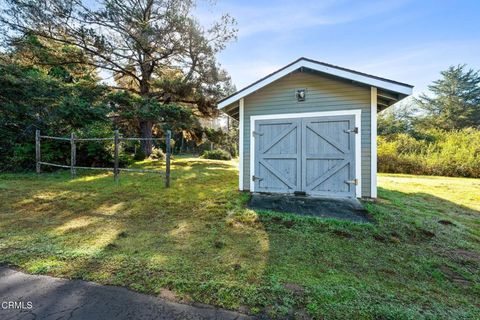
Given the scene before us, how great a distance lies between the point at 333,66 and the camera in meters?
5.03

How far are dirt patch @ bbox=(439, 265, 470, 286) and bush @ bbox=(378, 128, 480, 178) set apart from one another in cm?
1221

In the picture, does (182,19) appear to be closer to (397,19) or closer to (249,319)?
(397,19)

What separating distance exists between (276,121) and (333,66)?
5.53 ft

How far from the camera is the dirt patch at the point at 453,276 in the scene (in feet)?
8.02

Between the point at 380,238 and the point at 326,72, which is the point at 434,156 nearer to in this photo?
the point at 326,72

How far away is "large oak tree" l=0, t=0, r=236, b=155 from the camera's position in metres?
10.6

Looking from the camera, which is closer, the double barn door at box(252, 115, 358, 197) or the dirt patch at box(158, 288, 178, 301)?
the dirt patch at box(158, 288, 178, 301)

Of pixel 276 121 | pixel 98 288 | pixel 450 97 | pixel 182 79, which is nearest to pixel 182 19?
pixel 182 79

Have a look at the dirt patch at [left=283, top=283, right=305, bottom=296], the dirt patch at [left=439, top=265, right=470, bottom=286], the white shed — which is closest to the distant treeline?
the white shed

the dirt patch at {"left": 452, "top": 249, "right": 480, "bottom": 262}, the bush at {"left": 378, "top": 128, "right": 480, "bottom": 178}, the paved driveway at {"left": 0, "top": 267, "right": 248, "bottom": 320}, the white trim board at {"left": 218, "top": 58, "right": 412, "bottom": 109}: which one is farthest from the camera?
the bush at {"left": 378, "top": 128, "right": 480, "bottom": 178}

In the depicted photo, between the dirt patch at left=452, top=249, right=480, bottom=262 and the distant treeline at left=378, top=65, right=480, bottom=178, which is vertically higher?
the distant treeline at left=378, top=65, right=480, bottom=178

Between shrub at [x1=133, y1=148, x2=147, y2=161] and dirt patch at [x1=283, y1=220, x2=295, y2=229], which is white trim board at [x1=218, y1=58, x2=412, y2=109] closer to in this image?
dirt patch at [x1=283, y1=220, x2=295, y2=229]

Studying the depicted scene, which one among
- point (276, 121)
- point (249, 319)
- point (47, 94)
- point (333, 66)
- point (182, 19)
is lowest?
point (249, 319)

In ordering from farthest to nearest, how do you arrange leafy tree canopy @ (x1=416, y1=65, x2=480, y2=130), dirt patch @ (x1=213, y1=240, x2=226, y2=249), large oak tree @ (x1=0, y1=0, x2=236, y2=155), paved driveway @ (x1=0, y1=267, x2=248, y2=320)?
leafy tree canopy @ (x1=416, y1=65, x2=480, y2=130) < large oak tree @ (x1=0, y1=0, x2=236, y2=155) < dirt patch @ (x1=213, y1=240, x2=226, y2=249) < paved driveway @ (x1=0, y1=267, x2=248, y2=320)
